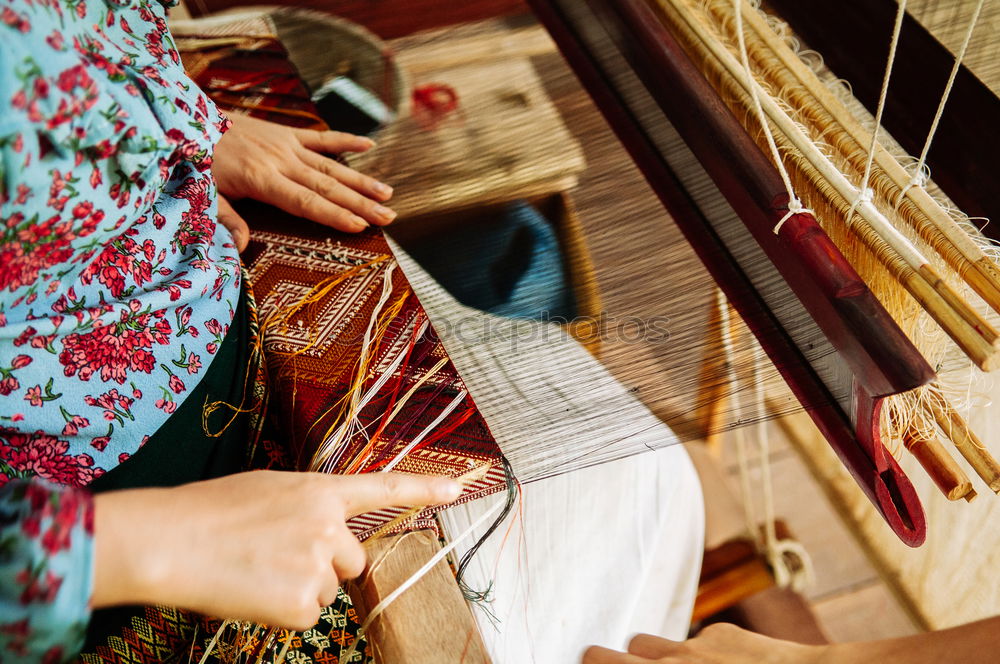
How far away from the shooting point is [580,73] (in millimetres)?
1289

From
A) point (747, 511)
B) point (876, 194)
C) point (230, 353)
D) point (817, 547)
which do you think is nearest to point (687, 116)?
point (876, 194)

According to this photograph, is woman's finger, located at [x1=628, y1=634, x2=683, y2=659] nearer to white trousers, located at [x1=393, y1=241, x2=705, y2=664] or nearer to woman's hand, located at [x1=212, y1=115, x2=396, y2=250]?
white trousers, located at [x1=393, y1=241, x2=705, y2=664]

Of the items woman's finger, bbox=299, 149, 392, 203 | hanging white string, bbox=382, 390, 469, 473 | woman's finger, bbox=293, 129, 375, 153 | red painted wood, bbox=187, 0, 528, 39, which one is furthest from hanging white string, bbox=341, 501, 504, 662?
red painted wood, bbox=187, 0, 528, 39

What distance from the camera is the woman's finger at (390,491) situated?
0.71 m

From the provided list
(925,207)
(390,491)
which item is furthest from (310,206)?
(925,207)

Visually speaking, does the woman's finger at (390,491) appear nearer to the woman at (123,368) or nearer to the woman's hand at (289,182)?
the woman at (123,368)

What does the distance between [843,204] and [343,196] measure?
676 millimetres

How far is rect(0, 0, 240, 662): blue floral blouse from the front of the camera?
556 mm

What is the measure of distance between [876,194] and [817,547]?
134 centimetres

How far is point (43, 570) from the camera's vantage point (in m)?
0.54

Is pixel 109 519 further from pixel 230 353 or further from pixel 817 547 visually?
pixel 817 547

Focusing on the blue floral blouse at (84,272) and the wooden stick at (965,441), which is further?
the wooden stick at (965,441)

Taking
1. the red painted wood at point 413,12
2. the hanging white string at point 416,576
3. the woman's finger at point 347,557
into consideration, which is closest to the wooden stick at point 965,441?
the hanging white string at point 416,576

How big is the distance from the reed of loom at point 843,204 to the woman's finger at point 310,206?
0.53m
